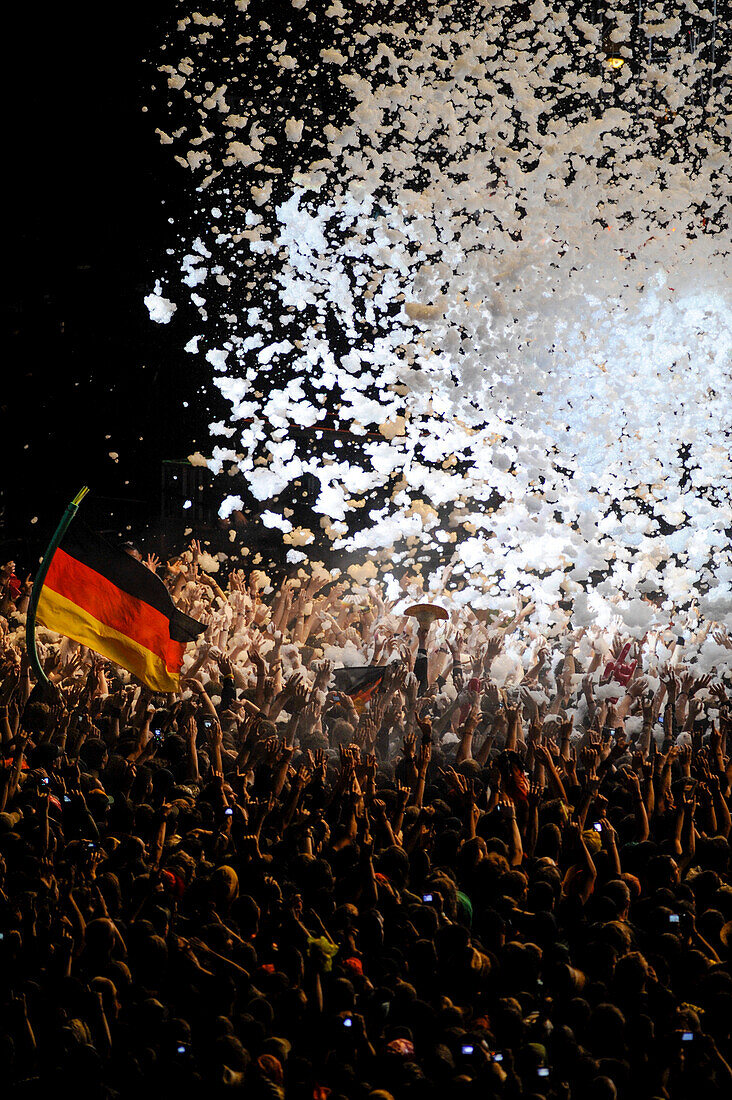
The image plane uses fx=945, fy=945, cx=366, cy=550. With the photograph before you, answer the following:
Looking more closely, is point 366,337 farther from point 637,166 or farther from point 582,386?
point 637,166

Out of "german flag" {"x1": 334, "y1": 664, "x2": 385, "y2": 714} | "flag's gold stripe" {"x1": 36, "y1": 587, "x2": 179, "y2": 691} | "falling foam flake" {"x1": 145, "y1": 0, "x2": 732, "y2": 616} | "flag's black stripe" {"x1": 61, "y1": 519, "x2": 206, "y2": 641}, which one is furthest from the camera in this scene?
"falling foam flake" {"x1": 145, "y1": 0, "x2": 732, "y2": 616}

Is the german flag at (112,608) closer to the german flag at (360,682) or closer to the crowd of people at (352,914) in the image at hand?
the crowd of people at (352,914)

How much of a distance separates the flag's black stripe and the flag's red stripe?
3 cm

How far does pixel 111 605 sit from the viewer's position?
218 inches

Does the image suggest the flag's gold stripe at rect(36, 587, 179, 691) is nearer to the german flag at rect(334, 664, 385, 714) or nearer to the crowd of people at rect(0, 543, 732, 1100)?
the crowd of people at rect(0, 543, 732, 1100)

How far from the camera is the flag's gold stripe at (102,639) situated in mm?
5371

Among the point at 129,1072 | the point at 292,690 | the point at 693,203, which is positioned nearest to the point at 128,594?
the point at 292,690

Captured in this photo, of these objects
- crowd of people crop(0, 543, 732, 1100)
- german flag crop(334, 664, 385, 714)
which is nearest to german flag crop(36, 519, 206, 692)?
crowd of people crop(0, 543, 732, 1100)

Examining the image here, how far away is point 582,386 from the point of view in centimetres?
1037

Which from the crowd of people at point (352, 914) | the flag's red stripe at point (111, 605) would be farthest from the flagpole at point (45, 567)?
the crowd of people at point (352, 914)

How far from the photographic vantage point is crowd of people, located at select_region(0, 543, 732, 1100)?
2.43 metres

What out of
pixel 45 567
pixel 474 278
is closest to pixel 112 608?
pixel 45 567

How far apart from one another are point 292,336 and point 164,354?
5.16 ft

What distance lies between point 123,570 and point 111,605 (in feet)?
0.72
